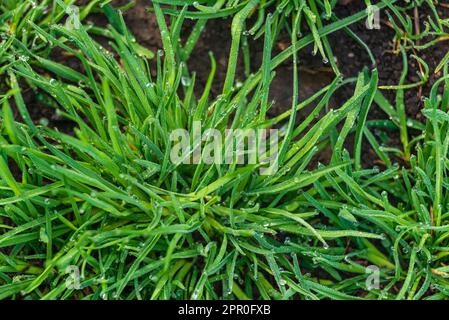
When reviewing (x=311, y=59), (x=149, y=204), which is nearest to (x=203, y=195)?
(x=149, y=204)

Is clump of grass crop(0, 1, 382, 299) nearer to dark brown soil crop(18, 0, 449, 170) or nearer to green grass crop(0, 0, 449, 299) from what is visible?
green grass crop(0, 0, 449, 299)

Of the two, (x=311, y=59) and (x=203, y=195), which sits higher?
(x=311, y=59)

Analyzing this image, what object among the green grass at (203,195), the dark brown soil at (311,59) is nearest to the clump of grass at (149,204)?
the green grass at (203,195)

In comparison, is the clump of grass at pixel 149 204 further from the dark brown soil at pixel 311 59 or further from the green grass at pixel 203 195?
the dark brown soil at pixel 311 59

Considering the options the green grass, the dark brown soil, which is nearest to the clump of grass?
the green grass

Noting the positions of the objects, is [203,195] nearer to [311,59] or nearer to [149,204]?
[149,204]

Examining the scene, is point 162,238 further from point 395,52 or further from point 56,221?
point 395,52

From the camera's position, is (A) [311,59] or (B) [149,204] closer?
(B) [149,204]

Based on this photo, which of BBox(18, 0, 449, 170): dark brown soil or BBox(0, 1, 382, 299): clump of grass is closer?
BBox(0, 1, 382, 299): clump of grass

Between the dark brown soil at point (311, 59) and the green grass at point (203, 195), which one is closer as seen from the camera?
the green grass at point (203, 195)
